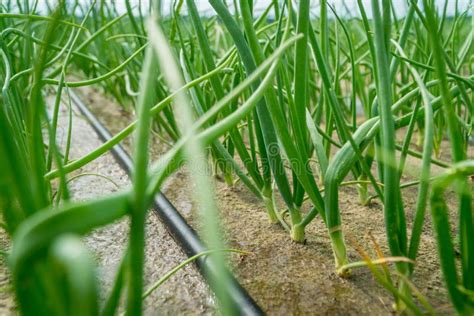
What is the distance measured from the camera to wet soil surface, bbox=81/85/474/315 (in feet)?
1.35

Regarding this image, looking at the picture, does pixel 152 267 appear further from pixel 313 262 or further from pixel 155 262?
pixel 313 262

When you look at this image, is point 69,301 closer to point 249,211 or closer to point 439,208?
point 439,208

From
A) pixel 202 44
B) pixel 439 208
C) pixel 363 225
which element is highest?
pixel 202 44

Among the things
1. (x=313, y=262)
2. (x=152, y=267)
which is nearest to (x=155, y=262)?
(x=152, y=267)

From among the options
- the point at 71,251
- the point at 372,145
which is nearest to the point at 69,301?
the point at 71,251

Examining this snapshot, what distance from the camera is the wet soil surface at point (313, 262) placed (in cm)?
41

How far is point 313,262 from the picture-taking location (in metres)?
0.49

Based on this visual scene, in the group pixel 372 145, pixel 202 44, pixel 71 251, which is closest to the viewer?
pixel 71 251

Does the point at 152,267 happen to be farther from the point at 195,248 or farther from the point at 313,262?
the point at 313,262

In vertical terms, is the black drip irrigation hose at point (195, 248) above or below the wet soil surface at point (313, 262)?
above

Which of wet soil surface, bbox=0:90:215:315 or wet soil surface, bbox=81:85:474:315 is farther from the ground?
wet soil surface, bbox=0:90:215:315

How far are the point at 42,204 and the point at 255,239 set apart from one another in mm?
312

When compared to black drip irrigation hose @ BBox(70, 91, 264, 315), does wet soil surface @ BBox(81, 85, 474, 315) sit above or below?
below

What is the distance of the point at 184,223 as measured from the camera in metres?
0.57
